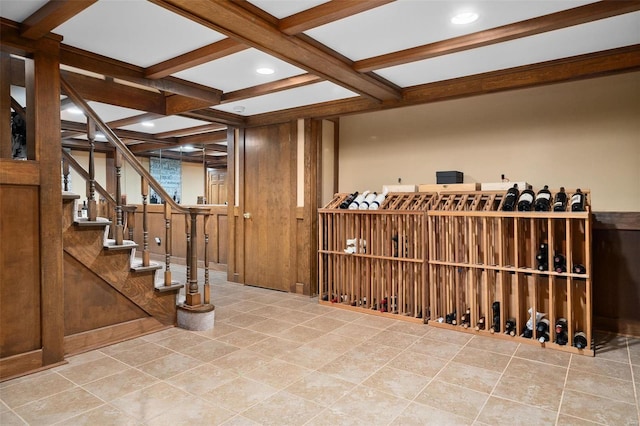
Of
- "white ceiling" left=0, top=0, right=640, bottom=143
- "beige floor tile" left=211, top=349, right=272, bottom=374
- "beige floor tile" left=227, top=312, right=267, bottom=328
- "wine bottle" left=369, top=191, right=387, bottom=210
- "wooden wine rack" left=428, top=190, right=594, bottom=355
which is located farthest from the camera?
"wine bottle" left=369, top=191, right=387, bottom=210

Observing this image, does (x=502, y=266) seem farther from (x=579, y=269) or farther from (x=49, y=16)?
(x=49, y=16)

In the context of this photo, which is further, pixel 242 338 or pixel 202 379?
pixel 242 338

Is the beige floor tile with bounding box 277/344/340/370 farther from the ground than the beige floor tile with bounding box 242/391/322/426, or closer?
farther from the ground

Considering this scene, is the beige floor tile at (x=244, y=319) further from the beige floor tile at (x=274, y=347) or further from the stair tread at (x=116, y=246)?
the stair tread at (x=116, y=246)

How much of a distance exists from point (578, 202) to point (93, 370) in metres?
4.04

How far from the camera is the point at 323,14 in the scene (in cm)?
247

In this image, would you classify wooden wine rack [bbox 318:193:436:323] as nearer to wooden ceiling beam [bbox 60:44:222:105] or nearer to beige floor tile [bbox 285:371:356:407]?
beige floor tile [bbox 285:371:356:407]

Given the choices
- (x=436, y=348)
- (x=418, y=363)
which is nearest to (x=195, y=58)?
(x=418, y=363)

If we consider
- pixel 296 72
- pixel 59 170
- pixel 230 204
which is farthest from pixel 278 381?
pixel 230 204

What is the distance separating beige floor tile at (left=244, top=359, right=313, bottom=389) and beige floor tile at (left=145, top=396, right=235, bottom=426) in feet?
1.41

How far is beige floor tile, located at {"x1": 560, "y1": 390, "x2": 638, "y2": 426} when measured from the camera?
2207 millimetres

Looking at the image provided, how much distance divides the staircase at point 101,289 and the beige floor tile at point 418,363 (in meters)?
2.25

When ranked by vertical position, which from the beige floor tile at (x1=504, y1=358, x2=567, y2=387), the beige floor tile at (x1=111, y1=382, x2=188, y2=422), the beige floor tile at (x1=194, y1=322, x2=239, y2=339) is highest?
the beige floor tile at (x1=194, y1=322, x2=239, y2=339)

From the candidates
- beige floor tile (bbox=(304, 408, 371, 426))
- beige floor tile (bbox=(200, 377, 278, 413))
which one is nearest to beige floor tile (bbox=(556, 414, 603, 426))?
beige floor tile (bbox=(304, 408, 371, 426))
